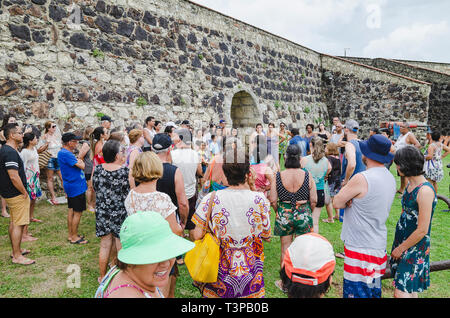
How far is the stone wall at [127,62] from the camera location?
6285mm

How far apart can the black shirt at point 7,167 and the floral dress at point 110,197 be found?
56.2 inches

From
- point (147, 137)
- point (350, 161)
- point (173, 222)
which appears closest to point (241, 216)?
point (173, 222)

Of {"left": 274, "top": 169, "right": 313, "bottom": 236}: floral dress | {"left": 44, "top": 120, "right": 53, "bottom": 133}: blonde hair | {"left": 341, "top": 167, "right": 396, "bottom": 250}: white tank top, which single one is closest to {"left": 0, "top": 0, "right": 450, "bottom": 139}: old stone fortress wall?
{"left": 44, "top": 120, "right": 53, "bottom": 133}: blonde hair

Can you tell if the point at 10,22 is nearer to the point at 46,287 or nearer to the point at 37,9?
the point at 37,9

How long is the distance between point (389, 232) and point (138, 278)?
5.30m

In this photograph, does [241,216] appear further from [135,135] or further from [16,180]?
[16,180]

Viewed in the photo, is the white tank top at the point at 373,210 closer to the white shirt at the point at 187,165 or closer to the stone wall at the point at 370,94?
the white shirt at the point at 187,165

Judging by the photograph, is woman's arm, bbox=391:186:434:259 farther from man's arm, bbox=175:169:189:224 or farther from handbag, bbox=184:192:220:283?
man's arm, bbox=175:169:189:224

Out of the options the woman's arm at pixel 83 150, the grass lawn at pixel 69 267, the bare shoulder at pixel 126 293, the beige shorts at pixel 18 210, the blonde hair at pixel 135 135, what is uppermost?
the blonde hair at pixel 135 135

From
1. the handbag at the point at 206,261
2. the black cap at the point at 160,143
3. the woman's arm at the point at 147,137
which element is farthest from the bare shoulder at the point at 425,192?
the woman's arm at the point at 147,137

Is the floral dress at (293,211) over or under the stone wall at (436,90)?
under

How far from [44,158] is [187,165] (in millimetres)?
4023

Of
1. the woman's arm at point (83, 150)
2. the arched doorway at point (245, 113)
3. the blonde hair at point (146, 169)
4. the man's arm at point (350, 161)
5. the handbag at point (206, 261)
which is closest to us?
the handbag at point (206, 261)

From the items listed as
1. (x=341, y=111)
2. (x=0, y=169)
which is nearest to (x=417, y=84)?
(x=341, y=111)
